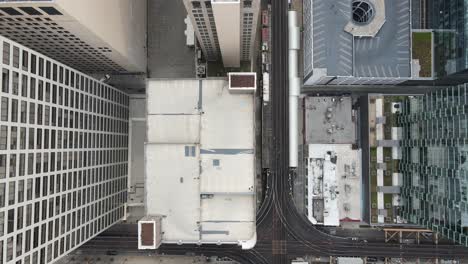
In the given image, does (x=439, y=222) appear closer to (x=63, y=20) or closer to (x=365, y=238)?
(x=365, y=238)

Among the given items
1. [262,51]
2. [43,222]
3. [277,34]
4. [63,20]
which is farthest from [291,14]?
[43,222]

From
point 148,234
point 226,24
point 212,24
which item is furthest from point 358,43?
point 148,234

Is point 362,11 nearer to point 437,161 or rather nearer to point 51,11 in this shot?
point 437,161

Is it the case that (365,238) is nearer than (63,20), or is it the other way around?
(63,20)

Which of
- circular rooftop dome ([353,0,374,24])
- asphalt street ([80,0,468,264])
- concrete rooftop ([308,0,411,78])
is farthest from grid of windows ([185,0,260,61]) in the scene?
circular rooftop dome ([353,0,374,24])

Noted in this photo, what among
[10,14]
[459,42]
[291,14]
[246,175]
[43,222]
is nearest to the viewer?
[10,14]

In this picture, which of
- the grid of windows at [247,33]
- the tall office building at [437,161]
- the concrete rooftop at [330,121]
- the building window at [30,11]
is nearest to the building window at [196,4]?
the grid of windows at [247,33]
